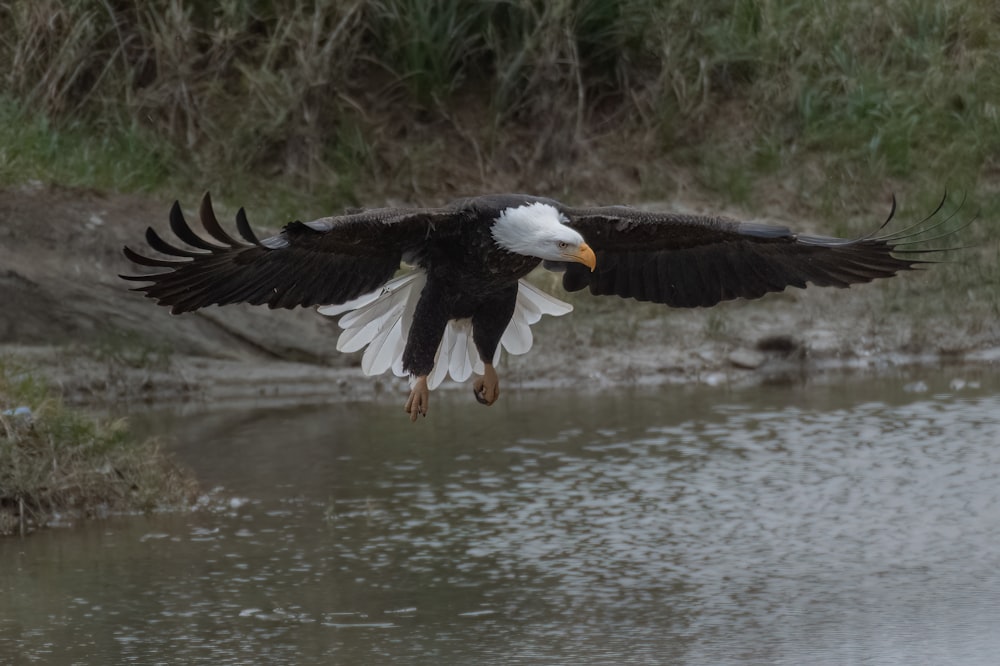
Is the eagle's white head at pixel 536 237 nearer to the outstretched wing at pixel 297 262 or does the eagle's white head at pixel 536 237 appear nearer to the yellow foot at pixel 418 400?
the outstretched wing at pixel 297 262

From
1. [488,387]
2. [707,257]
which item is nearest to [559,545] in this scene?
[488,387]

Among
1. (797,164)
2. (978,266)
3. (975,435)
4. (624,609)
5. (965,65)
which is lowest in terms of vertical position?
(624,609)

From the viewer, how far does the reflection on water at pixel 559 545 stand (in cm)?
593

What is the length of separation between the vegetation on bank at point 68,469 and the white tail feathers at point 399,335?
1206mm

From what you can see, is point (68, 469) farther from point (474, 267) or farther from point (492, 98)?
point (492, 98)

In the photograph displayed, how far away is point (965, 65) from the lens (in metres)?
12.3

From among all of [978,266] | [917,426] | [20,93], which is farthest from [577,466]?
[20,93]

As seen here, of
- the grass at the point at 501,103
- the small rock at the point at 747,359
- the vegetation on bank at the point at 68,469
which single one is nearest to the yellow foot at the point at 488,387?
the vegetation on bank at the point at 68,469

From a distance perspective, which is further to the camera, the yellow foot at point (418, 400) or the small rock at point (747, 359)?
the small rock at point (747, 359)

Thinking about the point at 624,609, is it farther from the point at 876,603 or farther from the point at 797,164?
the point at 797,164

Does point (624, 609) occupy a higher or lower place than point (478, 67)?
lower

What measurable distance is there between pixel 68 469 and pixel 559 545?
2.03m

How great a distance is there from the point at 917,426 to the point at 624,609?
9.30ft

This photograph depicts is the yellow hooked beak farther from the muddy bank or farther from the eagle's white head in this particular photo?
the muddy bank
